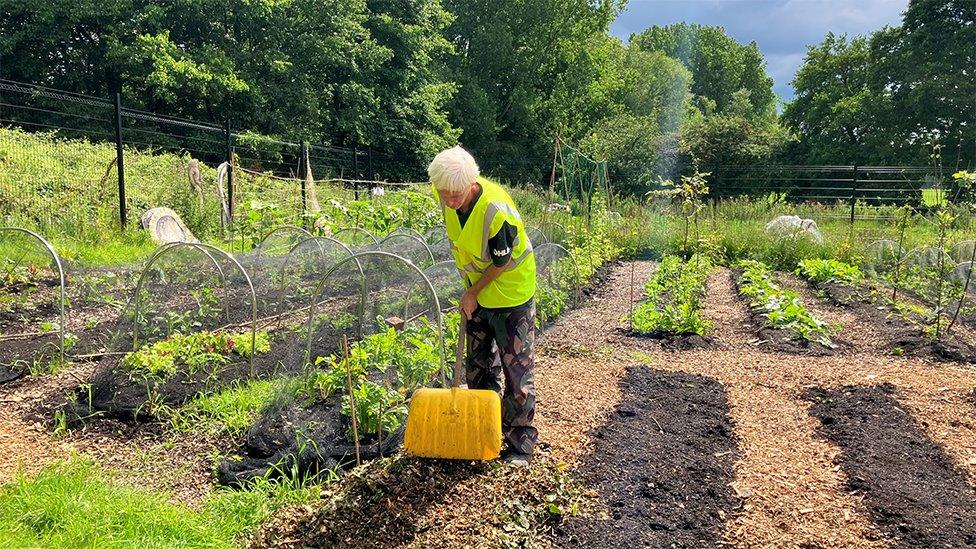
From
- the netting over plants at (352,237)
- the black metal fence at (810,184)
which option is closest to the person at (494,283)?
the netting over plants at (352,237)

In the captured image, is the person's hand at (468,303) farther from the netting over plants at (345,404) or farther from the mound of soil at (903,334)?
the mound of soil at (903,334)

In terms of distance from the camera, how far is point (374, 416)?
3.34 metres

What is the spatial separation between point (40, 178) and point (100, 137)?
25.5 feet

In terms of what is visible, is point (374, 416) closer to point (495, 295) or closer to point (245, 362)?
point (495, 295)

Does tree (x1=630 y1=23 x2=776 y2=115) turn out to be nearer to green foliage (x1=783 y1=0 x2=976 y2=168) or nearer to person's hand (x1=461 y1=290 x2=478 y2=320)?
green foliage (x1=783 y1=0 x2=976 y2=168)

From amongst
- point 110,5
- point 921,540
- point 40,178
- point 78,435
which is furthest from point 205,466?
point 110,5

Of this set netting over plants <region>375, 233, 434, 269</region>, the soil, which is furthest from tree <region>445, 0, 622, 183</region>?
the soil

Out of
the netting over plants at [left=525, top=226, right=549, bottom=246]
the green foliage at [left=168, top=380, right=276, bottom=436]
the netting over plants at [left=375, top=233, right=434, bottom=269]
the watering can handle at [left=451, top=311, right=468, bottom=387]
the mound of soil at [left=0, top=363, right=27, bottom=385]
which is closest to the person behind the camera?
the watering can handle at [left=451, top=311, right=468, bottom=387]

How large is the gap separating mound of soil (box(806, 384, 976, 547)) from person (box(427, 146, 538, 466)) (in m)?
1.70

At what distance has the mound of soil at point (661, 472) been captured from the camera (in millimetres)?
2779

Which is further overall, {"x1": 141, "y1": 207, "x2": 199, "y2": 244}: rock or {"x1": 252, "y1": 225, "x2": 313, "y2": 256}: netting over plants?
{"x1": 141, "y1": 207, "x2": 199, "y2": 244}: rock

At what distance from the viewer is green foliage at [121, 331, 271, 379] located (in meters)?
4.04

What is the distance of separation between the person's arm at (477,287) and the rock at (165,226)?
8803mm

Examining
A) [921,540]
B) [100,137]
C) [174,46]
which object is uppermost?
[174,46]
